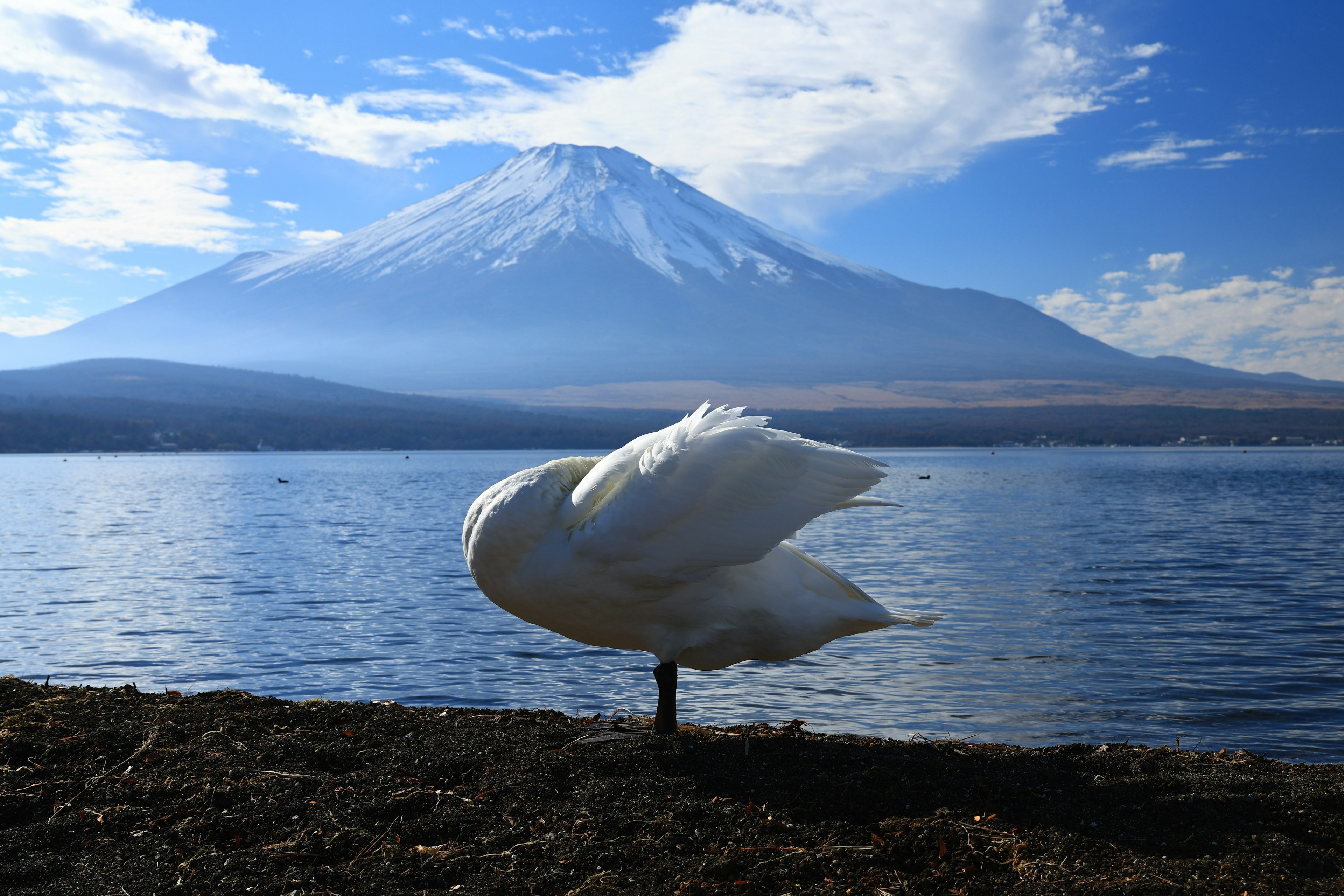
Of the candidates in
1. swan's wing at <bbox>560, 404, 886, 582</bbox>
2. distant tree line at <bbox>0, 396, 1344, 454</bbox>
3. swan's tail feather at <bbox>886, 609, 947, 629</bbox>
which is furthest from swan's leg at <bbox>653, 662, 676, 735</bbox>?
distant tree line at <bbox>0, 396, 1344, 454</bbox>

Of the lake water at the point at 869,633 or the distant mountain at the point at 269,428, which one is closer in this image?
the lake water at the point at 869,633

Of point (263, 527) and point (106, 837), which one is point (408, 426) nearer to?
point (263, 527)

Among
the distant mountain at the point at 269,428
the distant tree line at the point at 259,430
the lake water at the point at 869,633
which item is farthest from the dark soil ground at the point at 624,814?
the distant mountain at the point at 269,428

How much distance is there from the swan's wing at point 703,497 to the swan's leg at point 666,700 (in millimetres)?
761

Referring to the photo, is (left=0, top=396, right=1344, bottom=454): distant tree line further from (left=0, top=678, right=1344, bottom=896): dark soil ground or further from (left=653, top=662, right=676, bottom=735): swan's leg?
(left=0, top=678, right=1344, bottom=896): dark soil ground

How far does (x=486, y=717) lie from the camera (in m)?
6.20

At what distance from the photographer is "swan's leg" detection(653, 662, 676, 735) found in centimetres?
550

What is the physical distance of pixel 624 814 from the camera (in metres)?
4.11

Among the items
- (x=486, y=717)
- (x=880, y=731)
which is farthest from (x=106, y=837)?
(x=880, y=731)

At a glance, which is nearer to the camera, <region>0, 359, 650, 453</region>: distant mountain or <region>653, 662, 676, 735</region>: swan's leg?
<region>653, 662, 676, 735</region>: swan's leg

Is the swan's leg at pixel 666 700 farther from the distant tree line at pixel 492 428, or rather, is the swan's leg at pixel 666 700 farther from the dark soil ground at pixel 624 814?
the distant tree line at pixel 492 428

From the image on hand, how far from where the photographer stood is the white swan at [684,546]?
492 centimetres

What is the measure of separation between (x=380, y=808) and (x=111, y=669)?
31.2 ft

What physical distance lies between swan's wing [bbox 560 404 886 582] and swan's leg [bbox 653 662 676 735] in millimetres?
761
